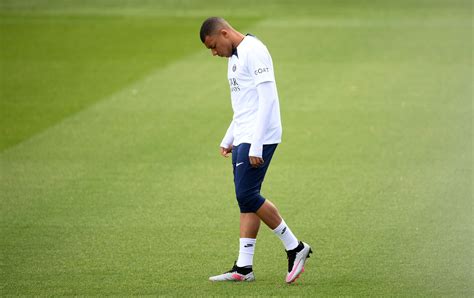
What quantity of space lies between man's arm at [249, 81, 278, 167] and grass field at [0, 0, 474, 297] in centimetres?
115

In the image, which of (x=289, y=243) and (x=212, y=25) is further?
(x=289, y=243)

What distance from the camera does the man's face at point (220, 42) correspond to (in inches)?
331

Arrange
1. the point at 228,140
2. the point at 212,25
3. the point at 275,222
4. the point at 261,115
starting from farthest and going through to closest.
Answer: the point at 228,140 → the point at 275,222 → the point at 212,25 → the point at 261,115

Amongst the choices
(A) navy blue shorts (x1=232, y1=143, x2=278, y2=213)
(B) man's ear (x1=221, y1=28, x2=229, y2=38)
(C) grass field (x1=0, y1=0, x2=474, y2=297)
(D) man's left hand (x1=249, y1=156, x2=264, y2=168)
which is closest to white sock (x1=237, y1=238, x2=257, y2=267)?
(C) grass field (x1=0, y1=0, x2=474, y2=297)

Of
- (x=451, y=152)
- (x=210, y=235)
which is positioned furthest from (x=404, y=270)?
(x=451, y=152)

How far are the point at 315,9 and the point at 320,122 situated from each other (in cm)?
1336

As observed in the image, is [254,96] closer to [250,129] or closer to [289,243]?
[250,129]

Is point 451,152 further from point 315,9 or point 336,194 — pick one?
point 315,9

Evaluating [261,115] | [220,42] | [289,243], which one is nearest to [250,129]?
Result: [261,115]

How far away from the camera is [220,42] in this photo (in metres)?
→ 8.42

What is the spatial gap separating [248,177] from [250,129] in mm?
401

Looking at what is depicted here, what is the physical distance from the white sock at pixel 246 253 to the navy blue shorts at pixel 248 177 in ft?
1.02

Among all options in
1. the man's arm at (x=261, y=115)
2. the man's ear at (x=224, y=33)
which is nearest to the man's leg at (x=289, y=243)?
the man's arm at (x=261, y=115)

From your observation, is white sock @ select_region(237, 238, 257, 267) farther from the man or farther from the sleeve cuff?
the sleeve cuff
